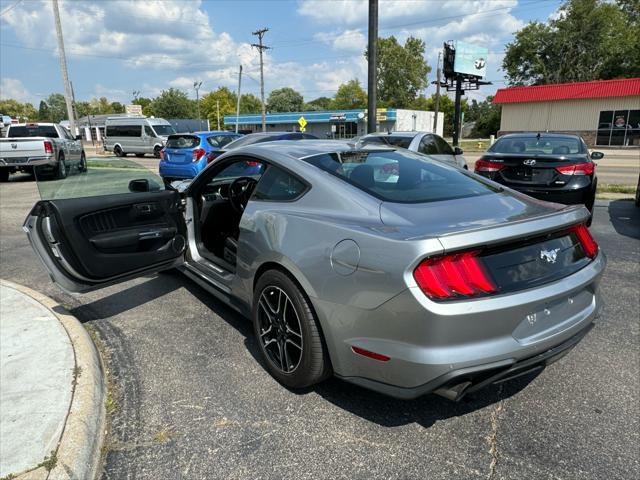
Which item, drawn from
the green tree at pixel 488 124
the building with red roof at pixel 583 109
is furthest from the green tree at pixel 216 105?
the building with red roof at pixel 583 109

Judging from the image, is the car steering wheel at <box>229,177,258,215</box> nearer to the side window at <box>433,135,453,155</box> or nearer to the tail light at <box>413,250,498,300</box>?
the tail light at <box>413,250,498,300</box>

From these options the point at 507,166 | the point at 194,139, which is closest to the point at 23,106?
the point at 194,139

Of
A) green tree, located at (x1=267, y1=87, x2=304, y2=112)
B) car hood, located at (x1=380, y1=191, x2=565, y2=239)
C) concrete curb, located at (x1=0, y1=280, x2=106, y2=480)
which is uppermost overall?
green tree, located at (x1=267, y1=87, x2=304, y2=112)

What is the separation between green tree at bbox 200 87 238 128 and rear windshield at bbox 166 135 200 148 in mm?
89788

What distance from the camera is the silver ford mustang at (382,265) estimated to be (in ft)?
6.70

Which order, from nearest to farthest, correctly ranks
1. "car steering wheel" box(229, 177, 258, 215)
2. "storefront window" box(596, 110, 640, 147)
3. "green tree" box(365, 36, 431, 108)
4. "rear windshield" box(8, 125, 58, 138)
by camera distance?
"car steering wheel" box(229, 177, 258, 215), "rear windshield" box(8, 125, 58, 138), "storefront window" box(596, 110, 640, 147), "green tree" box(365, 36, 431, 108)

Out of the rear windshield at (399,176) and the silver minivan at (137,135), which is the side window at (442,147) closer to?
the rear windshield at (399,176)

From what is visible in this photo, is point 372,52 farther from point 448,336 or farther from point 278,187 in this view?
point 448,336

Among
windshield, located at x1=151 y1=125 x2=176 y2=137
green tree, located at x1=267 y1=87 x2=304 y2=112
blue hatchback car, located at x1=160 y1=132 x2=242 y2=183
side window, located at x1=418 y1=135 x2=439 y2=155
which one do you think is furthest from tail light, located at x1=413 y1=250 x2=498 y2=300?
green tree, located at x1=267 y1=87 x2=304 y2=112

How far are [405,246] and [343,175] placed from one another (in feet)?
2.96

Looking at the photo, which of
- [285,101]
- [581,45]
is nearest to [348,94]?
[285,101]

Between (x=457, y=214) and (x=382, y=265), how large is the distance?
59 cm

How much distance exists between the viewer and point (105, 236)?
3.43m

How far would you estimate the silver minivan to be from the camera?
84.5ft
